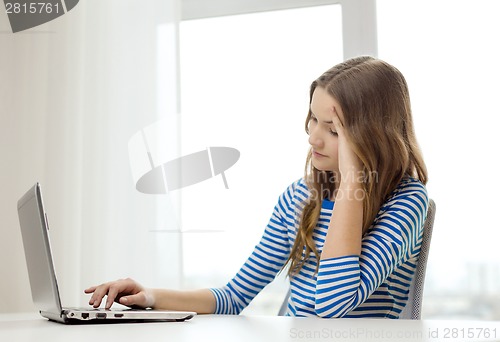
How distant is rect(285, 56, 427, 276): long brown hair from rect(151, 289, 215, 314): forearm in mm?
223

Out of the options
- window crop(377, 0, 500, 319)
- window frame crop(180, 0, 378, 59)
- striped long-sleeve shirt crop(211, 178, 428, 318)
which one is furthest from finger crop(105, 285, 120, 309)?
window frame crop(180, 0, 378, 59)

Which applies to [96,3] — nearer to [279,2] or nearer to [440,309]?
[279,2]

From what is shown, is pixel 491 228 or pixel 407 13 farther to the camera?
pixel 407 13

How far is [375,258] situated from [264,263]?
1.12 ft

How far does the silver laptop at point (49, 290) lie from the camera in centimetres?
102

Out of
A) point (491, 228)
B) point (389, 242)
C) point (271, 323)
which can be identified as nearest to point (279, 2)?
point (491, 228)

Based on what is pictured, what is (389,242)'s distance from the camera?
1.30 metres

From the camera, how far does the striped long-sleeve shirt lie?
4.11 ft

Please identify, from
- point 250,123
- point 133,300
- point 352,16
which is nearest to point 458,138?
point 352,16

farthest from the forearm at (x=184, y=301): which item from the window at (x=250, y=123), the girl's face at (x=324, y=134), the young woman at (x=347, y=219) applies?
the window at (x=250, y=123)

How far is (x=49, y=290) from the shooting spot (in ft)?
3.51

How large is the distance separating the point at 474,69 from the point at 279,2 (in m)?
0.70

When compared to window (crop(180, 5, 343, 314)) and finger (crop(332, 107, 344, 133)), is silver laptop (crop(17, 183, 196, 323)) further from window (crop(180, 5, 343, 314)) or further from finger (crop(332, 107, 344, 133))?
window (crop(180, 5, 343, 314))

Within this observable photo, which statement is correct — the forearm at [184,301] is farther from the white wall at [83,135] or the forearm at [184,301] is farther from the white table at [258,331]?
the white wall at [83,135]
